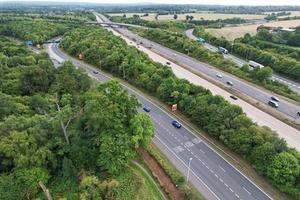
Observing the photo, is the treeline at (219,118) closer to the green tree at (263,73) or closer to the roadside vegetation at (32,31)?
the green tree at (263,73)

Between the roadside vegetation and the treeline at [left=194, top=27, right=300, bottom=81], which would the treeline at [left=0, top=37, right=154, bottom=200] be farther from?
the roadside vegetation

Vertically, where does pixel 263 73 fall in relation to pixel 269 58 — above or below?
above

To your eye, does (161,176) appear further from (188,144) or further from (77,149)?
(77,149)

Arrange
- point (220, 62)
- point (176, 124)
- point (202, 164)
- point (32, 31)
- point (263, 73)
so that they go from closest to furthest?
1. point (202, 164)
2. point (176, 124)
3. point (263, 73)
4. point (220, 62)
5. point (32, 31)

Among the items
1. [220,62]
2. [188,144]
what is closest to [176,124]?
[188,144]

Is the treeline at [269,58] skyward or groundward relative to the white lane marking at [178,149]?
groundward

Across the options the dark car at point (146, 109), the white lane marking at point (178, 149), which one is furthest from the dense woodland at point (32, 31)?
the white lane marking at point (178, 149)
